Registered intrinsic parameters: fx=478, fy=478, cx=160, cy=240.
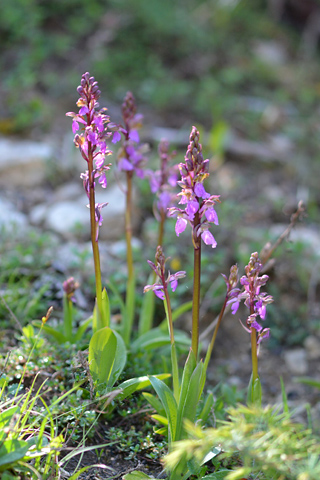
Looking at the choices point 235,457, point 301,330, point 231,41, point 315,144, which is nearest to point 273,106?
point 315,144

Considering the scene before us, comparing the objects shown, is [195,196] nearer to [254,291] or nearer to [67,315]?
[254,291]

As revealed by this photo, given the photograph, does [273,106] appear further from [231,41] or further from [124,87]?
[124,87]

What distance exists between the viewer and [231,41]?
641 cm

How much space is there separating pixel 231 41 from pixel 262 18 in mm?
1072

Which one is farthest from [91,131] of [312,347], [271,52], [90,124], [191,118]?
[271,52]

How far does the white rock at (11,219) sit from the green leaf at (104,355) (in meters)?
1.68

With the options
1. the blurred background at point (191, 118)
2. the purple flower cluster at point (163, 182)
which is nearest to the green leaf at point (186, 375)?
the purple flower cluster at point (163, 182)

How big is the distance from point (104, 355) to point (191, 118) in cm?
399

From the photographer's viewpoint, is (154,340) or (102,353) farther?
(154,340)

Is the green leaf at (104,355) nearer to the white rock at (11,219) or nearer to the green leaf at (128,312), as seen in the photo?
the green leaf at (128,312)

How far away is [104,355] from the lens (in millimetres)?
1987

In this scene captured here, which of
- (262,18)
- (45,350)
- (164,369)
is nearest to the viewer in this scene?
(45,350)

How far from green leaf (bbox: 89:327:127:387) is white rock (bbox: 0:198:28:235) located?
1.68 metres

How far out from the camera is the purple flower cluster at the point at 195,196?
5.52ft
